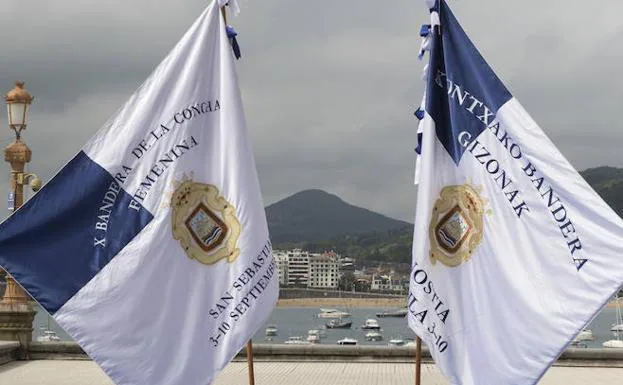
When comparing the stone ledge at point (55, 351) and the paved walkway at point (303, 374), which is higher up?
the stone ledge at point (55, 351)

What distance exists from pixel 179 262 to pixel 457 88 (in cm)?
283

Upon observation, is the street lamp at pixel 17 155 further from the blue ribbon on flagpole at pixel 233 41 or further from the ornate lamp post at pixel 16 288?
the blue ribbon on flagpole at pixel 233 41

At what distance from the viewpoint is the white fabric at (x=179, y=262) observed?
10367 mm

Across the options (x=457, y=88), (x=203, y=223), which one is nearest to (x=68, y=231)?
(x=203, y=223)

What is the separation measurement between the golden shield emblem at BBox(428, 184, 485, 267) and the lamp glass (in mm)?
14276

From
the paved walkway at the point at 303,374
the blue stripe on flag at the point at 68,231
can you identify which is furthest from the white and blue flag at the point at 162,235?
the paved walkway at the point at 303,374

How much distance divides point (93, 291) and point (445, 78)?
3536 mm

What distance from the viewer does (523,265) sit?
10398mm

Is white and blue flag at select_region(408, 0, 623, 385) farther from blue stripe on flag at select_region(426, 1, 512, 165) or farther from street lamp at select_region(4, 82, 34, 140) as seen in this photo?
street lamp at select_region(4, 82, 34, 140)

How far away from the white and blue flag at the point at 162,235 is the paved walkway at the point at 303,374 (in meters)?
9.47

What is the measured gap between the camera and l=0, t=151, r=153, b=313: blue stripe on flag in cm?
1043

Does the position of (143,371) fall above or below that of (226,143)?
below

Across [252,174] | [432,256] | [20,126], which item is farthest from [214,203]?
[20,126]

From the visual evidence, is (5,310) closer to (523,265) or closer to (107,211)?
(107,211)
